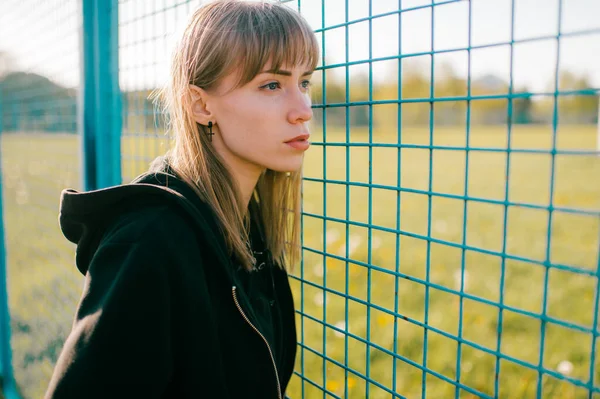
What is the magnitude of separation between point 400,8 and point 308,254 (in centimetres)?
422

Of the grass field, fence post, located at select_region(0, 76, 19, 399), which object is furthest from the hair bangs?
fence post, located at select_region(0, 76, 19, 399)

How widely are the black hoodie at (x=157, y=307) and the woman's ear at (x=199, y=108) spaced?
0.59 ft

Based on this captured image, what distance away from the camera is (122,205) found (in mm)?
1418

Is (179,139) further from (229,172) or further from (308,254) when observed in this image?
(308,254)

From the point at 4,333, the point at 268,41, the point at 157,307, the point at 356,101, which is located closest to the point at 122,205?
the point at 157,307

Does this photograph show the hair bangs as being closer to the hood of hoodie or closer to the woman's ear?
the woman's ear

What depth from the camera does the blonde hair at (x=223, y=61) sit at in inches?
59.0

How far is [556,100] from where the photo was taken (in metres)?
0.99

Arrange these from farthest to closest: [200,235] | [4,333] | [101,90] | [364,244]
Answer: [364,244] < [4,333] < [101,90] < [200,235]

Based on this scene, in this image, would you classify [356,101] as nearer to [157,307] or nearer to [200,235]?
[200,235]

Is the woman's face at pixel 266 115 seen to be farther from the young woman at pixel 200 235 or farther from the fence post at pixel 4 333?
the fence post at pixel 4 333

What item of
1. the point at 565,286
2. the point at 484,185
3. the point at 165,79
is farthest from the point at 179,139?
the point at 484,185

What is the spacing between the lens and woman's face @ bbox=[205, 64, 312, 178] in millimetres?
1515

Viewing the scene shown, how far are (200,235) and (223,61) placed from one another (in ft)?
1.65
